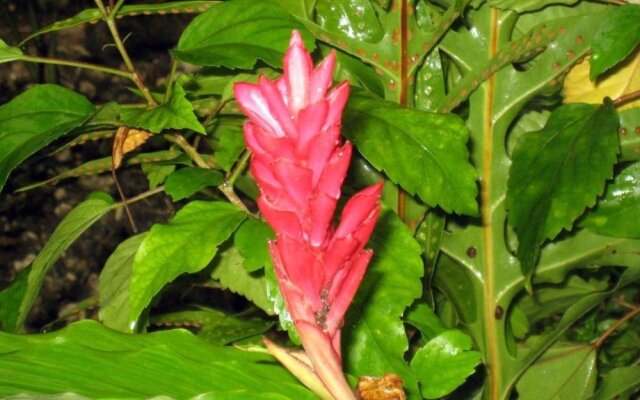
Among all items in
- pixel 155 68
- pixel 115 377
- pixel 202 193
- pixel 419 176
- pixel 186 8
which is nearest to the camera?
pixel 115 377

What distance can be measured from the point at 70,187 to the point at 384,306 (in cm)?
158

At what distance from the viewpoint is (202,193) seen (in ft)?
4.29

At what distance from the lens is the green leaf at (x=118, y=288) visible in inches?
41.9

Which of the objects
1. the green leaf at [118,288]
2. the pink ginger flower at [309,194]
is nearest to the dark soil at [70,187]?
the green leaf at [118,288]

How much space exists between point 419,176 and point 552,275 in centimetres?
35

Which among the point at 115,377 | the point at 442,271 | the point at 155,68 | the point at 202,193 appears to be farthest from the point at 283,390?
the point at 155,68

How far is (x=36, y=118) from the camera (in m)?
0.98

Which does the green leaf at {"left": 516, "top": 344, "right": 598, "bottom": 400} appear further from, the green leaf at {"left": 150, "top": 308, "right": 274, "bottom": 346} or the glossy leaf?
the glossy leaf

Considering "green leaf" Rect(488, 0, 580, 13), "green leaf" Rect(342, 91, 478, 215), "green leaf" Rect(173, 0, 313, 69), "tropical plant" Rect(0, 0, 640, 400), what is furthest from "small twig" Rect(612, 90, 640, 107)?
"green leaf" Rect(173, 0, 313, 69)

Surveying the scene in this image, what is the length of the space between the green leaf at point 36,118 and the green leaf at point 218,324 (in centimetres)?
30

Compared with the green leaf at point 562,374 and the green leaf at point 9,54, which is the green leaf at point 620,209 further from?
the green leaf at point 9,54

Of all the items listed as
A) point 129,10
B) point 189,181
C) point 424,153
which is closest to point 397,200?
point 424,153

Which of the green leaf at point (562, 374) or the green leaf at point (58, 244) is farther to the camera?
the green leaf at point (562, 374)

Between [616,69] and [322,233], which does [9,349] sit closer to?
[322,233]
